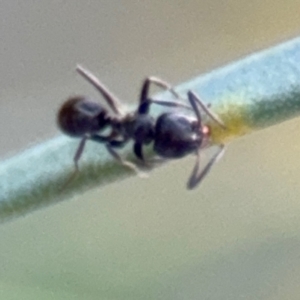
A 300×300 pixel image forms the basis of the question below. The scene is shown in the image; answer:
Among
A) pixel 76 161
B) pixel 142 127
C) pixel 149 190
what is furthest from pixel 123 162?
pixel 149 190

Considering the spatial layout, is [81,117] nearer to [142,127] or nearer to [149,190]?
[142,127]

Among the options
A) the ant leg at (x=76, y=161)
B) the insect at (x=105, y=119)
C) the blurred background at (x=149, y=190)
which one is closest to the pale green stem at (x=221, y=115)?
the ant leg at (x=76, y=161)

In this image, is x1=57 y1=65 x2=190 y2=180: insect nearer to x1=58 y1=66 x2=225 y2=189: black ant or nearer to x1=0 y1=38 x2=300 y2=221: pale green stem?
x1=58 y1=66 x2=225 y2=189: black ant

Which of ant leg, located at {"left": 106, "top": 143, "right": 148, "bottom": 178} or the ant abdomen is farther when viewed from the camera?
the ant abdomen

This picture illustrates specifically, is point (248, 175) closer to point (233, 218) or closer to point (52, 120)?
point (233, 218)

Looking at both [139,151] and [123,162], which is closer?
[123,162]

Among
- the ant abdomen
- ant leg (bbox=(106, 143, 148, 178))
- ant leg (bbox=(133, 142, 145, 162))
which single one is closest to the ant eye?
the ant abdomen
